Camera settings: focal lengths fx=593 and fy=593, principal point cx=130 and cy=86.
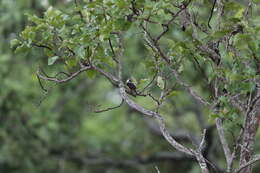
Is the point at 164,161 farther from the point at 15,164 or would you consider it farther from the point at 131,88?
the point at 131,88

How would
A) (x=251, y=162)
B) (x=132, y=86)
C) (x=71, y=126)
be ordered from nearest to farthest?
(x=251, y=162)
(x=132, y=86)
(x=71, y=126)

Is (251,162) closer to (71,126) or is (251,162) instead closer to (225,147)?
(225,147)

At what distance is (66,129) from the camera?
30.0ft

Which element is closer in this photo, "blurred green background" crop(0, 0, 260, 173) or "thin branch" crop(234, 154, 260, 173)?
"thin branch" crop(234, 154, 260, 173)

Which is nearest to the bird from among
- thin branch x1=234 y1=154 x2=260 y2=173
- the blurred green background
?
thin branch x1=234 y1=154 x2=260 y2=173

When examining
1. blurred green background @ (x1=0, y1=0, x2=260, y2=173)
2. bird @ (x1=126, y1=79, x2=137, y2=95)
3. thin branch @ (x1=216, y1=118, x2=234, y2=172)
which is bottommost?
blurred green background @ (x1=0, y1=0, x2=260, y2=173)

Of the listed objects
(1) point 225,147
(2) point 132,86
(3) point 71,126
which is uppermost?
(2) point 132,86

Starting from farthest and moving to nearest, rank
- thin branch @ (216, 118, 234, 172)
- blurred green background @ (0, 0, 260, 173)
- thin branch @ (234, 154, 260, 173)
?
blurred green background @ (0, 0, 260, 173), thin branch @ (216, 118, 234, 172), thin branch @ (234, 154, 260, 173)

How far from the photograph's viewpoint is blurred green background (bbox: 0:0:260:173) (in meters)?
8.11

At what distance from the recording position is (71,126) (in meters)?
9.30

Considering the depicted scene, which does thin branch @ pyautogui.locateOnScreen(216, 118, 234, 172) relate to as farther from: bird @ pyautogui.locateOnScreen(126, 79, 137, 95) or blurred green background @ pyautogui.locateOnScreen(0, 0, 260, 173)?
blurred green background @ pyautogui.locateOnScreen(0, 0, 260, 173)

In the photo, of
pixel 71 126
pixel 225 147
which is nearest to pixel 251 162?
pixel 225 147

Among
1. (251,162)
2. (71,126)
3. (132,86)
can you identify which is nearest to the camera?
(251,162)

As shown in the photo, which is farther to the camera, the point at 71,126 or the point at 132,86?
the point at 71,126
